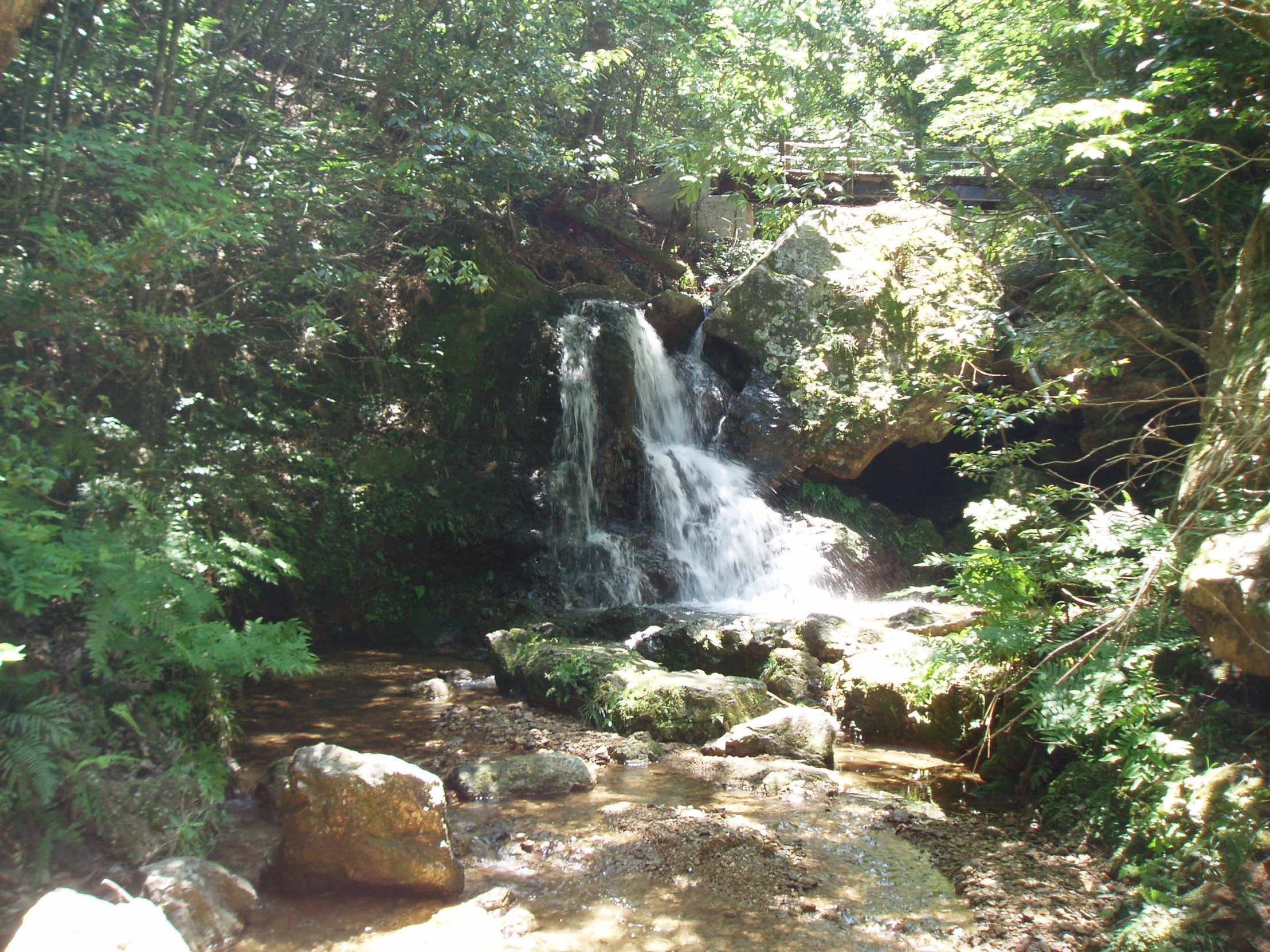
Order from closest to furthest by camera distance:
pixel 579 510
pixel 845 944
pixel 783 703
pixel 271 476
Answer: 1. pixel 845 944
2. pixel 783 703
3. pixel 271 476
4. pixel 579 510

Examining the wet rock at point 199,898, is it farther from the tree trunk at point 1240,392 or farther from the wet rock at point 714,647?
the wet rock at point 714,647

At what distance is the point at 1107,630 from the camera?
12.8 feet

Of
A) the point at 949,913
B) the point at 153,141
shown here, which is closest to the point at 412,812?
the point at 949,913

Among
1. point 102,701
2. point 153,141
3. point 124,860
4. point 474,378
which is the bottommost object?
point 124,860

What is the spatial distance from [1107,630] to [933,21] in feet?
57.9

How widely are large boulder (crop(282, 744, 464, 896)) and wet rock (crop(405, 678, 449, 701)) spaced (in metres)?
3.28

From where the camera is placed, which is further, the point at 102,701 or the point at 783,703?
the point at 783,703

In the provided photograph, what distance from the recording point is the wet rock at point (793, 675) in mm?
6328

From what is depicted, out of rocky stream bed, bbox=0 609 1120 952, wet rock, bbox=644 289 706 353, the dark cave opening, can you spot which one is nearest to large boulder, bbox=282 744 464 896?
rocky stream bed, bbox=0 609 1120 952

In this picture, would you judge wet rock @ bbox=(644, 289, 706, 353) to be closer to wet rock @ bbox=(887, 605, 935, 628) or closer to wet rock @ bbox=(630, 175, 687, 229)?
wet rock @ bbox=(630, 175, 687, 229)

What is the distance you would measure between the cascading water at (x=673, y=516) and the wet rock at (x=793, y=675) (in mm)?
2926

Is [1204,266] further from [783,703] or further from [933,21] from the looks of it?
[933,21]

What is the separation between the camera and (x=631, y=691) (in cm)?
598

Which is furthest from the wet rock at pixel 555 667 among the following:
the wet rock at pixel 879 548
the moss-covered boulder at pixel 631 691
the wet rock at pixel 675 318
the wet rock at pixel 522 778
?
the wet rock at pixel 675 318
